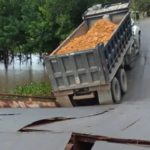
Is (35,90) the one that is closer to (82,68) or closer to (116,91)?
(116,91)

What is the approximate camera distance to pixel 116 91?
15.0m

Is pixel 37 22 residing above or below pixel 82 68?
below

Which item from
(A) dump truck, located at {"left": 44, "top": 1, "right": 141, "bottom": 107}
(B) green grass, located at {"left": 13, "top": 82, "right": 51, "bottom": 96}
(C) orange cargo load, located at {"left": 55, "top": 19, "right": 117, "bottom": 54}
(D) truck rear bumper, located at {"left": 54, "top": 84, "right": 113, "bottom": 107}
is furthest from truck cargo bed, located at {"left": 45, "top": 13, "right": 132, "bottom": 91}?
(B) green grass, located at {"left": 13, "top": 82, "right": 51, "bottom": 96}

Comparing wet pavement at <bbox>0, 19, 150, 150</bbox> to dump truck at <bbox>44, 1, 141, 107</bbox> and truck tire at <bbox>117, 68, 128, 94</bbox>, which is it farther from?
truck tire at <bbox>117, 68, 128, 94</bbox>

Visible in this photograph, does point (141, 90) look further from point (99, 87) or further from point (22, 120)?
point (22, 120)

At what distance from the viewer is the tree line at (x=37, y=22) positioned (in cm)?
2323

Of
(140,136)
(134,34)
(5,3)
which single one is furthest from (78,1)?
(140,136)

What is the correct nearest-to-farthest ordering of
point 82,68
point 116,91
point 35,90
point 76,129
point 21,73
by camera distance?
point 76,129 < point 82,68 < point 116,91 < point 35,90 < point 21,73

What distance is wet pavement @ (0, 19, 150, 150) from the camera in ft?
25.8

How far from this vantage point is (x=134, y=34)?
20.3 m

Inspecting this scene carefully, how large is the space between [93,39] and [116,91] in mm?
2189

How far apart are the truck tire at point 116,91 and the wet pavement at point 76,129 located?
3141 millimetres

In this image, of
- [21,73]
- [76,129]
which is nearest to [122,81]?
[76,129]

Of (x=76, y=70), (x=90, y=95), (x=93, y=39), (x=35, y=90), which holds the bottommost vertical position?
(x=35, y=90)
